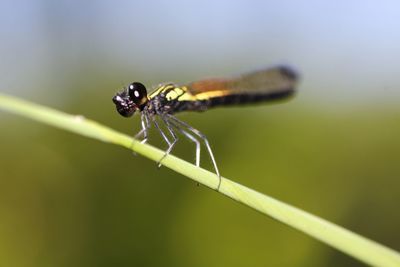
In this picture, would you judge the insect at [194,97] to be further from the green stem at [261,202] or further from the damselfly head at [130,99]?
the green stem at [261,202]

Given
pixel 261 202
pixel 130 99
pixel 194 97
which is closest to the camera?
pixel 261 202

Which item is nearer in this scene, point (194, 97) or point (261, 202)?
point (261, 202)

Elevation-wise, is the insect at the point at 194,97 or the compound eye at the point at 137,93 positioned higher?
the compound eye at the point at 137,93

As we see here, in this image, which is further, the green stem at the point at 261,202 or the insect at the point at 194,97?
the insect at the point at 194,97

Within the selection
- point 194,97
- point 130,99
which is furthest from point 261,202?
point 194,97

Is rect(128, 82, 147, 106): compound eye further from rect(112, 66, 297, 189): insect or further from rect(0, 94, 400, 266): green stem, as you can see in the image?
rect(0, 94, 400, 266): green stem

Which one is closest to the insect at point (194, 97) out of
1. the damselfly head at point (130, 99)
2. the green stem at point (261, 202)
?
the damselfly head at point (130, 99)

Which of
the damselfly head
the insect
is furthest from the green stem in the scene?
the damselfly head

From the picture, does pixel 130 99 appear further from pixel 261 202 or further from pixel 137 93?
pixel 261 202
